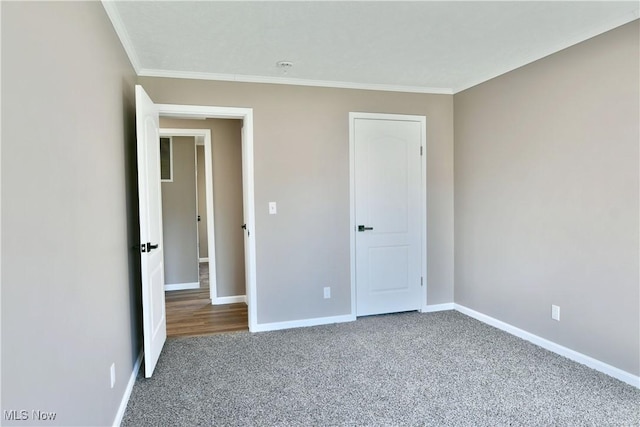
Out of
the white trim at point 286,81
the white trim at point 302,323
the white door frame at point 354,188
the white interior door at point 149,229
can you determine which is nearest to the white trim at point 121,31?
the white trim at point 286,81

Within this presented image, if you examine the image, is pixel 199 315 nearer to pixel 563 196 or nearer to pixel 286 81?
pixel 286 81

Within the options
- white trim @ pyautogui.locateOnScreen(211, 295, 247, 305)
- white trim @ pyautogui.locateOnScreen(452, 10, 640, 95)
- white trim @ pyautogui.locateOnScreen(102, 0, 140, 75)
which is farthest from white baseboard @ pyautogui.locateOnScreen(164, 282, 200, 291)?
white trim @ pyautogui.locateOnScreen(452, 10, 640, 95)

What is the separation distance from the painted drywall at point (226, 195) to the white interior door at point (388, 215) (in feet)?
5.17

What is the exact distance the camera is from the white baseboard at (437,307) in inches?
161

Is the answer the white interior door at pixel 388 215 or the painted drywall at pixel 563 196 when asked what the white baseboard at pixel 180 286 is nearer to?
the white interior door at pixel 388 215

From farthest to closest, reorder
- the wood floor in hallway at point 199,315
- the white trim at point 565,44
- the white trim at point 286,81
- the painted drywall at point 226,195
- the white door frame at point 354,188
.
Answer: the painted drywall at point 226,195 → the white door frame at point 354,188 → the wood floor in hallway at point 199,315 → the white trim at point 286,81 → the white trim at point 565,44

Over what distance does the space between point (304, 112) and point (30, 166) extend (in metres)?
2.73

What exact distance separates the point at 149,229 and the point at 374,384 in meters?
1.89

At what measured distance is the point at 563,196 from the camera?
113 inches

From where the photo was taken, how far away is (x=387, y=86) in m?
3.85
